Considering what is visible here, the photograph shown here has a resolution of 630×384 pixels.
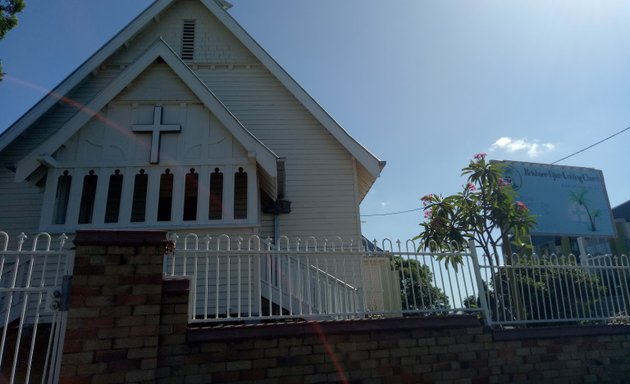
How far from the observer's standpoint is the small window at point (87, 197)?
25.4 ft

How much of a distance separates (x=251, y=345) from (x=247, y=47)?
8250 mm

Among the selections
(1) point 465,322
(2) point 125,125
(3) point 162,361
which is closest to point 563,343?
(1) point 465,322

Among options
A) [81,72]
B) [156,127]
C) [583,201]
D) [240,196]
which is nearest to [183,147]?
[156,127]

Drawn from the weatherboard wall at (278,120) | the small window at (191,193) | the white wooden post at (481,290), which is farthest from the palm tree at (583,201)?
the small window at (191,193)

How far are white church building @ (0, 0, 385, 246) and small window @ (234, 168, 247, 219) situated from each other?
0.09 feet

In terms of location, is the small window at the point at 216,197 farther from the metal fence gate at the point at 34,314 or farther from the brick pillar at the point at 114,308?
the brick pillar at the point at 114,308

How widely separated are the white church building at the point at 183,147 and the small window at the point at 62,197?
0.02 meters

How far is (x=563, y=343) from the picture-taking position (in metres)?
5.64

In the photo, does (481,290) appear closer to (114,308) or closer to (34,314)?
(114,308)

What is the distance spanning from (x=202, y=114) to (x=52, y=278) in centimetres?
358

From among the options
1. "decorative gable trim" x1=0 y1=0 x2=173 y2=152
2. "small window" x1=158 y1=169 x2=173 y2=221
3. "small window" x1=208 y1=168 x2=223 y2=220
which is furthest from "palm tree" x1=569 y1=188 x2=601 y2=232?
"decorative gable trim" x1=0 y1=0 x2=173 y2=152

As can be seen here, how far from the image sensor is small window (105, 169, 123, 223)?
785 cm

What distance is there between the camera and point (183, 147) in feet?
24.5

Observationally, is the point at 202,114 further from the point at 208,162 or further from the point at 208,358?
the point at 208,358
